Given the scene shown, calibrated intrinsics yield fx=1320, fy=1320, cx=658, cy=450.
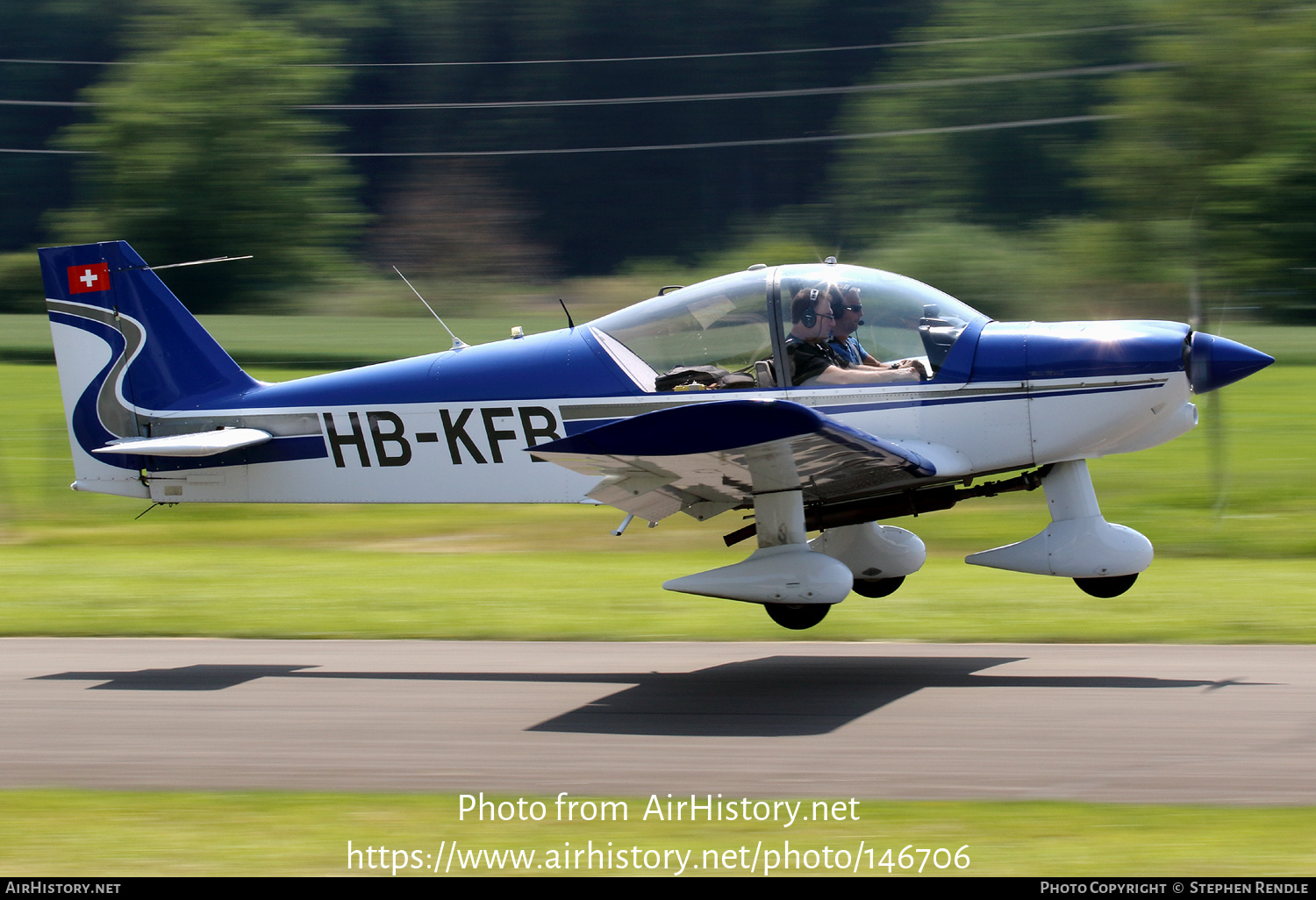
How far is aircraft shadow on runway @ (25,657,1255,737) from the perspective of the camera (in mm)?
6102

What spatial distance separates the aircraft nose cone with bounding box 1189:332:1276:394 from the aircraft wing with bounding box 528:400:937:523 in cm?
137

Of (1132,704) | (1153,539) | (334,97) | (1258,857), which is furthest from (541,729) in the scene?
(334,97)

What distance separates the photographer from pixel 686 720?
616 centimetres

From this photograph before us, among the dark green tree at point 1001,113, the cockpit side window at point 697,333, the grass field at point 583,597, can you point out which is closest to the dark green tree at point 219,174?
the dark green tree at point 1001,113

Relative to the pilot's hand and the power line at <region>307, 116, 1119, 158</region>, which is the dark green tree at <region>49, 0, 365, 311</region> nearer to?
the power line at <region>307, 116, 1119, 158</region>

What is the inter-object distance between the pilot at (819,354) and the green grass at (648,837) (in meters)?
2.56

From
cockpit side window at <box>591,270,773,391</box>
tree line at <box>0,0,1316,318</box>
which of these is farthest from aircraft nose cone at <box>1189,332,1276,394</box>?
tree line at <box>0,0,1316,318</box>

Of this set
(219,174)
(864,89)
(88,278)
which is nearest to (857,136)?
(864,89)

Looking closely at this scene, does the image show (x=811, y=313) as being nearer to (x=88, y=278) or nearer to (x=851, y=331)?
(x=851, y=331)

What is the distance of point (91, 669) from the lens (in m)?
7.70

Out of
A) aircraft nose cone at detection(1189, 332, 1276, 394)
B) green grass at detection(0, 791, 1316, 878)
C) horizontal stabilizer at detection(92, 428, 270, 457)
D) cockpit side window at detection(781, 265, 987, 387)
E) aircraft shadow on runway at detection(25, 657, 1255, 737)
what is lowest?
aircraft shadow on runway at detection(25, 657, 1255, 737)

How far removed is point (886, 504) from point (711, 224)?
116ft

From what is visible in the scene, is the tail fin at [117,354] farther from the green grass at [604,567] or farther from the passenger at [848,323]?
the passenger at [848,323]

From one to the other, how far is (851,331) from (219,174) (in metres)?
34.2
